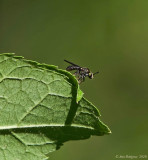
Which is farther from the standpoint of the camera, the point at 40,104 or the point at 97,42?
the point at 97,42

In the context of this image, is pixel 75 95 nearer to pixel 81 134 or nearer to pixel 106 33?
pixel 81 134

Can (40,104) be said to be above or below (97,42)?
below

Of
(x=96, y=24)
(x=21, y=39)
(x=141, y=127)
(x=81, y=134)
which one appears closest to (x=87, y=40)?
(x=96, y=24)

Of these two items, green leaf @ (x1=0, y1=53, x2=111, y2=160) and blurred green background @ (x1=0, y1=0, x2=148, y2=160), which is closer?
green leaf @ (x1=0, y1=53, x2=111, y2=160)

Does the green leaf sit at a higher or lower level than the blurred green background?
lower
